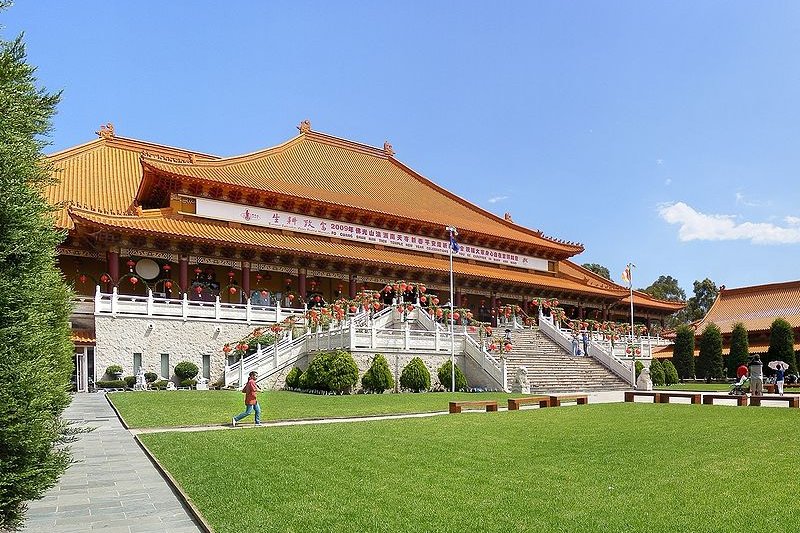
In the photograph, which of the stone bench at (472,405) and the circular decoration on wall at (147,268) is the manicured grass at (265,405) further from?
the circular decoration on wall at (147,268)

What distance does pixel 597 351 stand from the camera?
100.0ft

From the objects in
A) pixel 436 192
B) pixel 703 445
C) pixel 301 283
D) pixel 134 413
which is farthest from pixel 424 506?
pixel 436 192

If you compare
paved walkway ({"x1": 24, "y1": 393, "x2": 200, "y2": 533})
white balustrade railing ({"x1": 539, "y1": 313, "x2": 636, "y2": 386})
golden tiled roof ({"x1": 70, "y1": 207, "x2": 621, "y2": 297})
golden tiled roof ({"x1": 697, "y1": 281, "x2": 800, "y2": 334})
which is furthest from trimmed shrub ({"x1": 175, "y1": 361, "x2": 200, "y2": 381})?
golden tiled roof ({"x1": 697, "y1": 281, "x2": 800, "y2": 334})

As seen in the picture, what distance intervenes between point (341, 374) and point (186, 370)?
22.3 ft

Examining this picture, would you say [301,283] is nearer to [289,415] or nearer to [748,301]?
[289,415]

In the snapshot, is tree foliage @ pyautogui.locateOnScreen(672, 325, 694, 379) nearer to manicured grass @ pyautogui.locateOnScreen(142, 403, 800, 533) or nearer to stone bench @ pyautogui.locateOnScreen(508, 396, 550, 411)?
stone bench @ pyautogui.locateOnScreen(508, 396, 550, 411)

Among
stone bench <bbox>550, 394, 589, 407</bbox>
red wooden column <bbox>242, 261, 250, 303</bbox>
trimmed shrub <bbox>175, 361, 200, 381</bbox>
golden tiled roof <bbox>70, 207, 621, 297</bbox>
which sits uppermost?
golden tiled roof <bbox>70, 207, 621, 297</bbox>

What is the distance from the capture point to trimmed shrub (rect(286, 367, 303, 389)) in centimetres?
2552

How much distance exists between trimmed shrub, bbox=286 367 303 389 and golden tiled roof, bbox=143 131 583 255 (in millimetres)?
10767

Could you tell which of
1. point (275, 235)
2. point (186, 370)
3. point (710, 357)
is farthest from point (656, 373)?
point (186, 370)

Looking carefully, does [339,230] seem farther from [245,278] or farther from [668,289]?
[668,289]

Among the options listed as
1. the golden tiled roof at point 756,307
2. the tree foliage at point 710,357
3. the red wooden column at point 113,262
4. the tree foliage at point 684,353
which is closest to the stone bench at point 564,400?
the red wooden column at point 113,262

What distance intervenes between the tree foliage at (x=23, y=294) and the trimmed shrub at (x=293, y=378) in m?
19.6

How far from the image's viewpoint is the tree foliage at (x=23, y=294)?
5.19 meters
